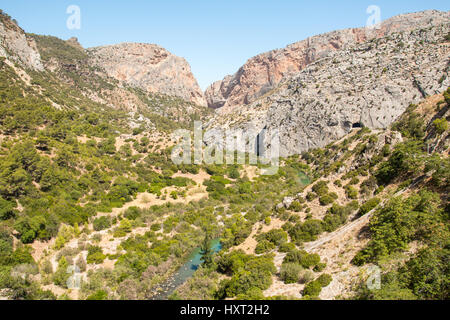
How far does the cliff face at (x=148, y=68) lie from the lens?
14104cm

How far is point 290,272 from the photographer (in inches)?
782

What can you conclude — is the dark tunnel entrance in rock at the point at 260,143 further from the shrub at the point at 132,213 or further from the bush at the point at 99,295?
the bush at the point at 99,295

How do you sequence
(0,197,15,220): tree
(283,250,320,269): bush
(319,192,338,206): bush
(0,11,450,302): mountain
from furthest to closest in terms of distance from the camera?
(0,197,15,220): tree < (319,192,338,206): bush < (283,250,320,269): bush < (0,11,450,302): mountain

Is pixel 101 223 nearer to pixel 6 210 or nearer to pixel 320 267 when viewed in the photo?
pixel 6 210

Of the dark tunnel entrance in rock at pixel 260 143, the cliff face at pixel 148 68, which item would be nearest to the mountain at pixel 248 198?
the dark tunnel entrance in rock at pixel 260 143

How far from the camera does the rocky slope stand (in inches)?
2640

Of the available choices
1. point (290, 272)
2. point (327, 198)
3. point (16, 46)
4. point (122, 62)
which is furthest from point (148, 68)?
point (290, 272)

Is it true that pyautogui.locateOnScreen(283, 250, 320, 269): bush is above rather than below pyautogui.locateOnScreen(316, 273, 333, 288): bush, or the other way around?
below

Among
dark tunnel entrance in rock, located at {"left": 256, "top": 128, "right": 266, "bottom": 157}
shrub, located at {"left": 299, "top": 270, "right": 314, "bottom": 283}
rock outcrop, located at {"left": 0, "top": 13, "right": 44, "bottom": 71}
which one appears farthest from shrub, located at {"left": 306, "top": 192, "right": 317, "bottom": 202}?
rock outcrop, located at {"left": 0, "top": 13, "right": 44, "bottom": 71}

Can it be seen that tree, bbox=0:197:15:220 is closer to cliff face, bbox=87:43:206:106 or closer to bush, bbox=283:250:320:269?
bush, bbox=283:250:320:269

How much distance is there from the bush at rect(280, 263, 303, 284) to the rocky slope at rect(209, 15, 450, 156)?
6010cm

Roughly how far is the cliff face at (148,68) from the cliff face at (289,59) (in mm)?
26864

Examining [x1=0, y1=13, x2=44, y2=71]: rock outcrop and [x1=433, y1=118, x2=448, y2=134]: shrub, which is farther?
[x1=0, y1=13, x2=44, y2=71]: rock outcrop

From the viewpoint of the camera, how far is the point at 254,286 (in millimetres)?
19078
